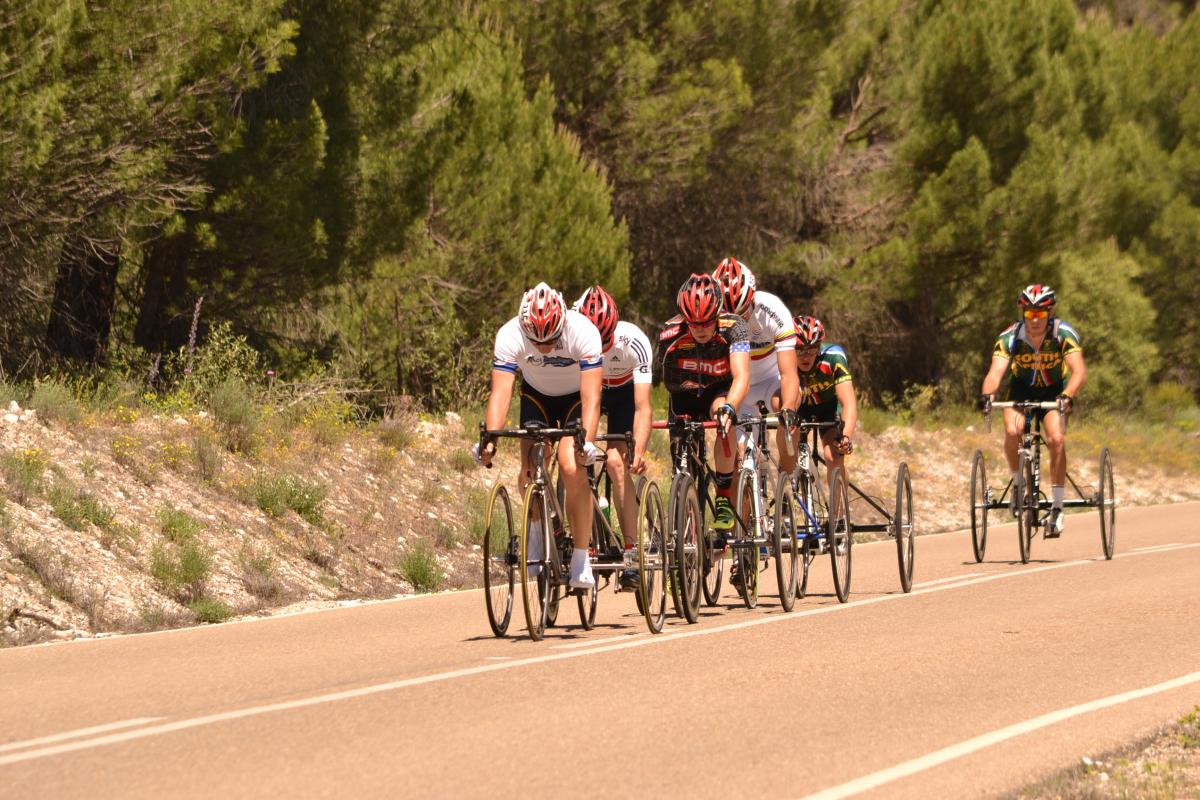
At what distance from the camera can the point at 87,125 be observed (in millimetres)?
17750

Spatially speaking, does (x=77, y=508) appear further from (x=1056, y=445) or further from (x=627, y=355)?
(x=1056, y=445)

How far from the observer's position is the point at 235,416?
17.6 m

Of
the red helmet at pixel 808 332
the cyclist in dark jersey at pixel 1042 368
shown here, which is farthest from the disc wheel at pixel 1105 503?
the red helmet at pixel 808 332

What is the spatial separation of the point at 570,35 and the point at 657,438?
7493mm

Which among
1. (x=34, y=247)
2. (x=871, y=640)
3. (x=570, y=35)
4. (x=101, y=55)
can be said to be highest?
(x=570, y=35)

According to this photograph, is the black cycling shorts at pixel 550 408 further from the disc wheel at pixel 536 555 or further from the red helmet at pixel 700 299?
the red helmet at pixel 700 299

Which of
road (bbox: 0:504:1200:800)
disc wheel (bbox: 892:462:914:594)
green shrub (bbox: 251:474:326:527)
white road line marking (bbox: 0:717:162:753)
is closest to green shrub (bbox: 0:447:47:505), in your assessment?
green shrub (bbox: 251:474:326:527)

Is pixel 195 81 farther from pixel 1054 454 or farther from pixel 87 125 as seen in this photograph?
pixel 1054 454

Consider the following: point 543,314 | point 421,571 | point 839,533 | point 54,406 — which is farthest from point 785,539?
point 54,406

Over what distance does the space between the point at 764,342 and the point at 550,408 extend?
2.44 m

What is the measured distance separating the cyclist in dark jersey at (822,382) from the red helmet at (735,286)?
6.43ft

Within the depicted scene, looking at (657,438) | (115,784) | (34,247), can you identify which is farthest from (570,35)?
(115,784)

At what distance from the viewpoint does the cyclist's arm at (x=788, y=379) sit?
12703 mm

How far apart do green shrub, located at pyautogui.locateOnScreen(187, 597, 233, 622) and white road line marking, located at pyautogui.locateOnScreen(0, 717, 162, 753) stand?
5089 mm
